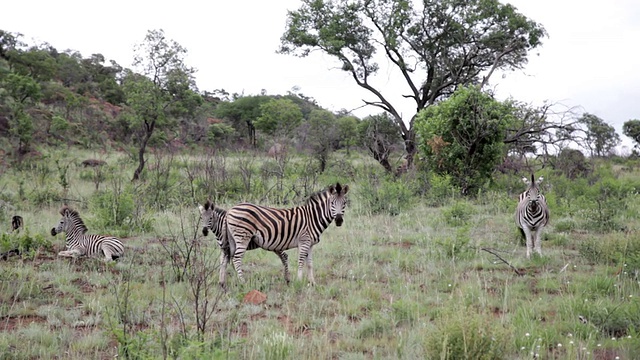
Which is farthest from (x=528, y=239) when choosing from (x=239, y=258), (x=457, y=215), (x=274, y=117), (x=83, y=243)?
(x=274, y=117)

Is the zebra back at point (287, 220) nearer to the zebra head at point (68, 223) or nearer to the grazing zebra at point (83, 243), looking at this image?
the grazing zebra at point (83, 243)

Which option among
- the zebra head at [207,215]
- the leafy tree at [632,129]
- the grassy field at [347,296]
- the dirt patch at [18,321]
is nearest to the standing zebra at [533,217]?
the grassy field at [347,296]

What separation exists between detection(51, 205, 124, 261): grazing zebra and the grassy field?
0.66ft

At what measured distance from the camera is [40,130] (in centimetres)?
3256

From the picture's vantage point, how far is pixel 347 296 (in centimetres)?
664

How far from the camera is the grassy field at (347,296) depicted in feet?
15.0

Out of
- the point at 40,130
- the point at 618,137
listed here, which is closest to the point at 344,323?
the point at 40,130

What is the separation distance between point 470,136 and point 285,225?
11882 mm

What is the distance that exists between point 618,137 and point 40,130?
168 ft

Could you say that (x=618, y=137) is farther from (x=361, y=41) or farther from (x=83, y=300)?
(x=83, y=300)

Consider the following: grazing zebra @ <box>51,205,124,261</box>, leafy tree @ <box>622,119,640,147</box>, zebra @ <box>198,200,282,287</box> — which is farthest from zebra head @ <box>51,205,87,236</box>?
leafy tree @ <box>622,119,640,147</box>

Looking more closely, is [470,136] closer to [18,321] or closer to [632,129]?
[18,321]

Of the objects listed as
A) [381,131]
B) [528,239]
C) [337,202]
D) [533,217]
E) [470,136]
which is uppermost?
[381,131]

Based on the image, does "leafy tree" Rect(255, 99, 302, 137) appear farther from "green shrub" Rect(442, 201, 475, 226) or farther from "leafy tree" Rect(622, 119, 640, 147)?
"green shrub" Rect(442, 201, 475, 226)
